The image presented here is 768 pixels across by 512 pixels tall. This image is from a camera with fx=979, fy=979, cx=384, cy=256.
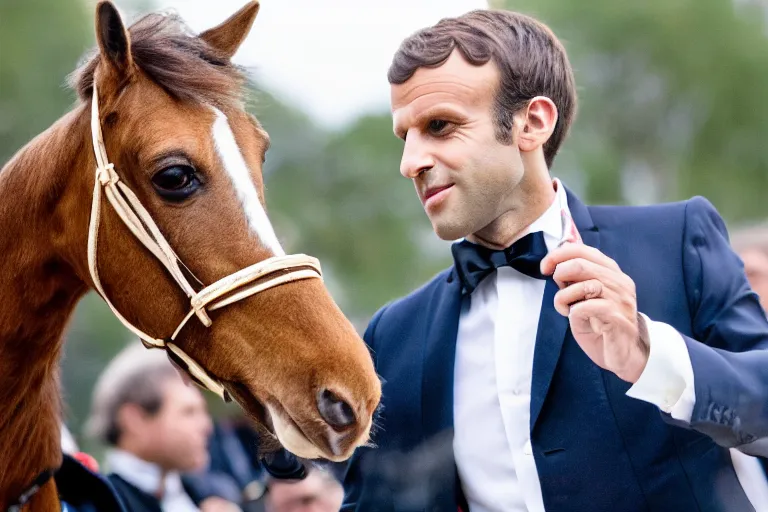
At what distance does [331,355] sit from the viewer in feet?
8.36

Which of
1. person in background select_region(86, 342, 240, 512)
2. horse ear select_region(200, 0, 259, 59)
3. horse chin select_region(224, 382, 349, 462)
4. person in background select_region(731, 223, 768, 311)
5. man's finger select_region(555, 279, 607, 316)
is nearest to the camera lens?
man's finger select_region(555, 279, 607, 316)

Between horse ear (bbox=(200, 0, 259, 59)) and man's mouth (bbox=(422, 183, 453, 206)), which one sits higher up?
horse ear (bbox=(200, 0, 259, 59))

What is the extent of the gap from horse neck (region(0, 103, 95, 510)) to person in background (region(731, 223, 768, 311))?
3.22 metres

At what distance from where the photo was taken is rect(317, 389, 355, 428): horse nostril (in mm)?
2502

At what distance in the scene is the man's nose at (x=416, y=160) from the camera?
114 inches

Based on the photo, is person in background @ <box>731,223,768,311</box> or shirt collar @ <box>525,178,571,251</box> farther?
person in background @ <box>731,223,768,311</box>

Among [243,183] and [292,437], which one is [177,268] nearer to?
[243,183]

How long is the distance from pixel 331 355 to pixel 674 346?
86 cm

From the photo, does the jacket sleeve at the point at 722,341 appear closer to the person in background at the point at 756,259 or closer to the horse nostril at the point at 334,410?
the horse nostril at the point at 334,410

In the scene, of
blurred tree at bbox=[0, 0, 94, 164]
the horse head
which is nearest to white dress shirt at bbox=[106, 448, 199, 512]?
the horse head

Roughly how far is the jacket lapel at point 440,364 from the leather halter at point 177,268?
0.48m

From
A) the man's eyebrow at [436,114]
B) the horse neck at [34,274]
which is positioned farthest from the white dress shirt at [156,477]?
the man's eyebrow at [436,114]

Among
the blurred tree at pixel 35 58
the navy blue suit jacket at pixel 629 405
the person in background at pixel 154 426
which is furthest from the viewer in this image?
the blurred tree at pixel 35 58

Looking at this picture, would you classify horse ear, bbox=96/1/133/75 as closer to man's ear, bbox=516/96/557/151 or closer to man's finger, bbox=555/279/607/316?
man's ear, bbox=516/96/557/151
